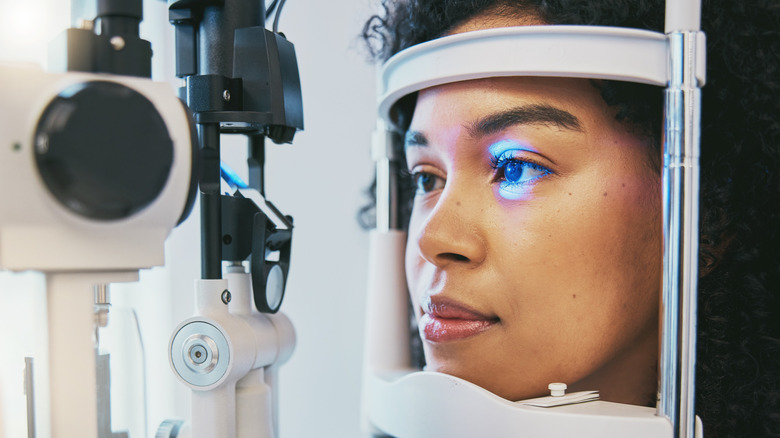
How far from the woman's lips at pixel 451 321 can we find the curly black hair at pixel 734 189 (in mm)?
283

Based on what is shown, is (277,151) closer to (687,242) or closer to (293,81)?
(293,81)

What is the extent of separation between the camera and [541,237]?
0.82 metres

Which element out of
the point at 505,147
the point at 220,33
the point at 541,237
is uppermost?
the point at 220,33

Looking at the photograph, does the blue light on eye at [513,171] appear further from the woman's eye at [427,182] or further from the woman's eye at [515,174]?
the woman's eye at [427,182]

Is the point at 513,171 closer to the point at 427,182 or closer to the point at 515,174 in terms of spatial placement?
the point at 515,174

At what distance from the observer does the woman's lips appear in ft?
2.81

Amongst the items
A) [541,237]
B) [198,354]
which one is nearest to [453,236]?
[541,237]

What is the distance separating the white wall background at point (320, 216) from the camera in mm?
1308

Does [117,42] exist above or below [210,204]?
above

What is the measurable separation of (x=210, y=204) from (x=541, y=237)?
37cm

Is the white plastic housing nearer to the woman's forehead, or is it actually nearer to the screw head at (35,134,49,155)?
the woman's forehead

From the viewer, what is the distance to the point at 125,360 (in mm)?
753

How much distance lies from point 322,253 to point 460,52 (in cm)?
62

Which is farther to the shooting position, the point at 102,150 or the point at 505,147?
the point at 505,147
